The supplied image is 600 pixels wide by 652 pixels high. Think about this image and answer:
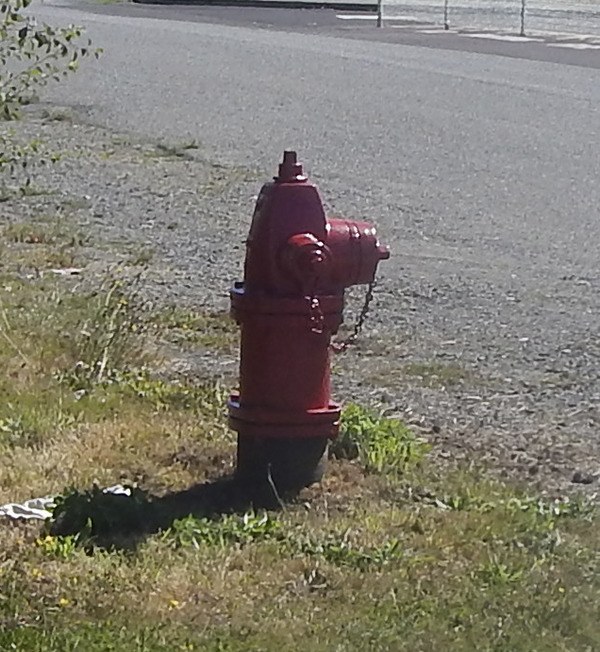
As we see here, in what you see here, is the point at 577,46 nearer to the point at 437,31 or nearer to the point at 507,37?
the point at 507,37

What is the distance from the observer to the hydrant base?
5.13 m

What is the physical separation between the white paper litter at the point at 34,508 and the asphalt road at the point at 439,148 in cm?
184

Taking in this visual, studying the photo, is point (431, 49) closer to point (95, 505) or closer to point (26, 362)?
point (26, 362)

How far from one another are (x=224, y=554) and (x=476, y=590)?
707 millimetres

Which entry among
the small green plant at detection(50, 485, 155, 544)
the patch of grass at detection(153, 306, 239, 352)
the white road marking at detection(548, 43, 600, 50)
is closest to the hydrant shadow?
the small green plant at detection(50, 485, 155, 544)

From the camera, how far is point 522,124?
17250 millimetres

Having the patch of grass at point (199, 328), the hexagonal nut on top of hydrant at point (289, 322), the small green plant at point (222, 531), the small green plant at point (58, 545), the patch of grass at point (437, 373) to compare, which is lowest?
the patch of grass at point (199, 328)

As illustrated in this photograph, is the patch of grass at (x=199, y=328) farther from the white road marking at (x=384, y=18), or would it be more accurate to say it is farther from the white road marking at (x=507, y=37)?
the white road marking at (x=384, y=18)

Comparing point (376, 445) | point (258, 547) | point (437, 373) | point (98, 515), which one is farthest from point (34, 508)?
point (437, 373)

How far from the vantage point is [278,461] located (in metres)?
5.14

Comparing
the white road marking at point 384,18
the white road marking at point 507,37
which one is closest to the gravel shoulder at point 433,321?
the white road marking at point 507,37

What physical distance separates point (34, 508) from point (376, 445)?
3.98 feet

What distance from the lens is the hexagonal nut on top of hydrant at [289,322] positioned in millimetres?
5039

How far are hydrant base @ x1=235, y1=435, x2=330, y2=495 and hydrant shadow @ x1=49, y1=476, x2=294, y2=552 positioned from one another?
2cm
